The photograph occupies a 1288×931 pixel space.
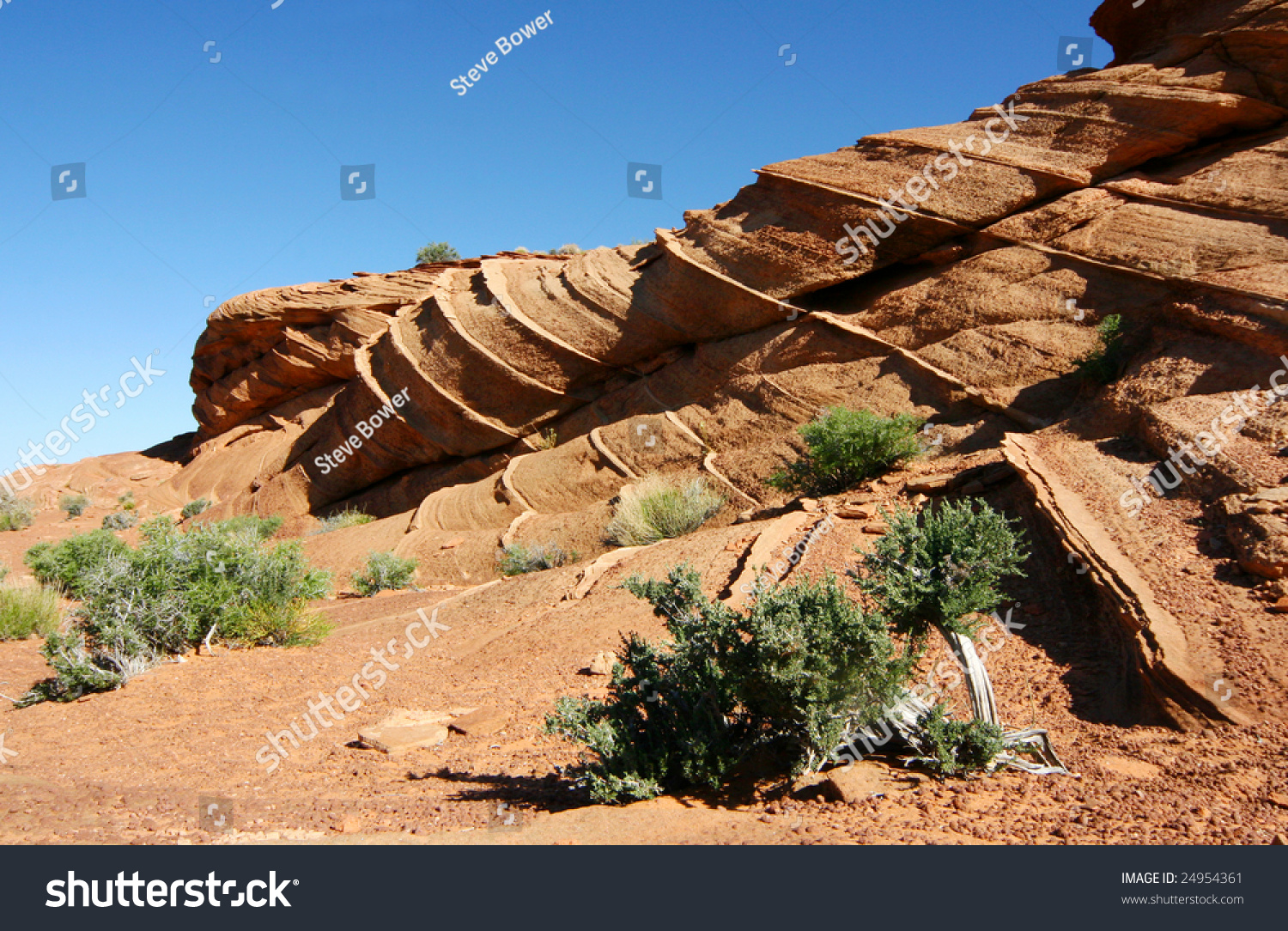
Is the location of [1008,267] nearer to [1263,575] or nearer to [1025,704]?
[1263,575]

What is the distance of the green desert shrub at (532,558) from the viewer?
13289mm

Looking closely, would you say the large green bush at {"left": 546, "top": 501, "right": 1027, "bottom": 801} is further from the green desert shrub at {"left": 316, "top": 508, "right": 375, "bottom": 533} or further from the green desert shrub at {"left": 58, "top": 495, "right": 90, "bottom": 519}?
the green desert shrub at {"left": 58, "top": 495, "right": 90, "bottom": 519}

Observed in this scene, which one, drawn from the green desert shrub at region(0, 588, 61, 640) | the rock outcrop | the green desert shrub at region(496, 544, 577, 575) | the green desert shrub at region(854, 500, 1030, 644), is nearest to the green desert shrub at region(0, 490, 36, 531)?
the rock outcrop

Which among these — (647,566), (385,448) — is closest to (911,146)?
(647,566)

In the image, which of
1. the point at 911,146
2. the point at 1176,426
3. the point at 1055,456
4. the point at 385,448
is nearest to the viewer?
the point at 1176,426

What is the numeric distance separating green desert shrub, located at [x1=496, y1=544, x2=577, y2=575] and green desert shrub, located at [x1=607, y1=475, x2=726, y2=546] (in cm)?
89

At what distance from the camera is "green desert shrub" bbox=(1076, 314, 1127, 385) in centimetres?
999

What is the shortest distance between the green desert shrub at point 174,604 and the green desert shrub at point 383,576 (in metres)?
4.25

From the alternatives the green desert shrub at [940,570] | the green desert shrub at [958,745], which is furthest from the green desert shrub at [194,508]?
the green desert shrub at [958,745]

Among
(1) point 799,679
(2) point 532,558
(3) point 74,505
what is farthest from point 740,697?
(3) point 74,505

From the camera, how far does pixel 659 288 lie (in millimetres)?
15992

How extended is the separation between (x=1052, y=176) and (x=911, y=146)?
2.13m

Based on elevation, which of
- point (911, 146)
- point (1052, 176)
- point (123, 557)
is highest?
point (911, 146)

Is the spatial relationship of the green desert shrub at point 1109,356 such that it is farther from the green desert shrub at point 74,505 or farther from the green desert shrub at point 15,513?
the green desert shrub at point 74,505
